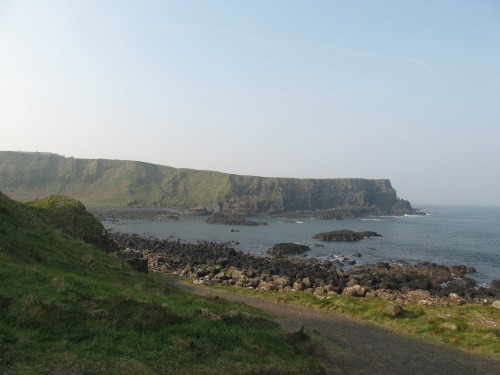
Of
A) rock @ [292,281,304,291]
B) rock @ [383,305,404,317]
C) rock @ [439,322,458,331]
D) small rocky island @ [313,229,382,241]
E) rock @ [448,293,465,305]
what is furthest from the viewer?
small rocky island @ [313,229,382,241]

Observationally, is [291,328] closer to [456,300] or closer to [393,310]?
[393,310]

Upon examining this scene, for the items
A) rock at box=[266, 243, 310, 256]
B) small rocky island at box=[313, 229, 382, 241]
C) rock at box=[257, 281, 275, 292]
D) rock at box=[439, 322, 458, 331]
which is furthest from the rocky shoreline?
small rocky island at box=[313, 229, 382, 241]

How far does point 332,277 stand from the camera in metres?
38.1

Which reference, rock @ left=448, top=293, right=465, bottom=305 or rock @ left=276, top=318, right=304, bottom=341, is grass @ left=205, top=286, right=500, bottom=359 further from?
rock @ left=276, top=318, right=304, bottom=341

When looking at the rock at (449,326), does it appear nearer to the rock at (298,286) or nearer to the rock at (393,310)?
the rock at (393,310)

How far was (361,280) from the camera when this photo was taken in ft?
121

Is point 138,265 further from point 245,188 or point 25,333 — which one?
point 245,188

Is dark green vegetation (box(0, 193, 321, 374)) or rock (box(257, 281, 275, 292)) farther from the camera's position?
rock (box(257, 281, 275, 292))

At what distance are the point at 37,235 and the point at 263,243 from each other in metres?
56.1

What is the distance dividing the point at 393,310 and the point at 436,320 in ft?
6.92

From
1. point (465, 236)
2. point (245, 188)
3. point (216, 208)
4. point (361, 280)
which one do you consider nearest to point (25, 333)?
point (361, 280)

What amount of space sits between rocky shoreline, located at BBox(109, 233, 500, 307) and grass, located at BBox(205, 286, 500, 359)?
3.06m

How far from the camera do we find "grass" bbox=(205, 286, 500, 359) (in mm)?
16375

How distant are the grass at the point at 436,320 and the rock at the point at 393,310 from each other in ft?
0.64
